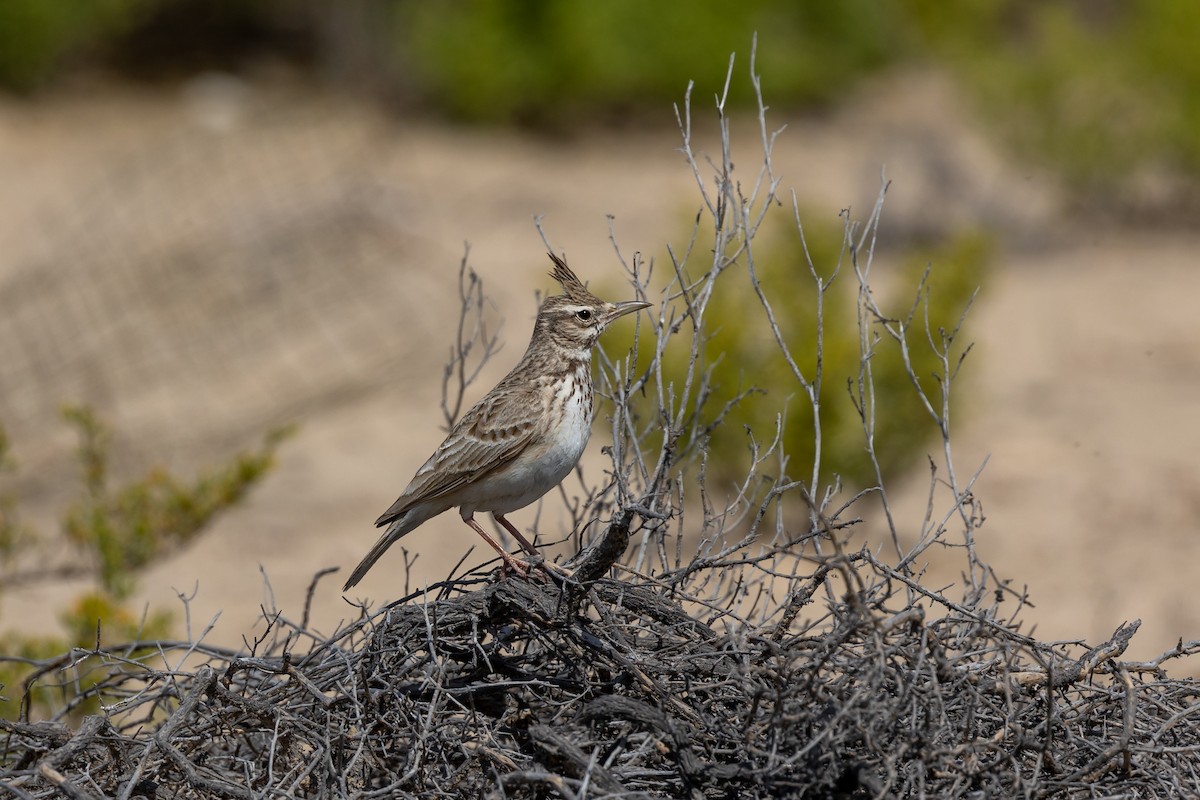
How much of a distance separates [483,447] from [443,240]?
9.57 meters

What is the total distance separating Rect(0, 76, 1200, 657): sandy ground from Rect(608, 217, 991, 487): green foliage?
0.85 meters

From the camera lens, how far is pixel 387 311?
1248 centimetres

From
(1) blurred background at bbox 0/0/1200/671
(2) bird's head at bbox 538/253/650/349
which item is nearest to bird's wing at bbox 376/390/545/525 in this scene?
(2) bird's head at bbox 538/253/650/349

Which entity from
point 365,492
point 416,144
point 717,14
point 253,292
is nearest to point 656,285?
point 365,492

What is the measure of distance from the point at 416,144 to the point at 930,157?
6.02m

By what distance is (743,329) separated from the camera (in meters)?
8.30

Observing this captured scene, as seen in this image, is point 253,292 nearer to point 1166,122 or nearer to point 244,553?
point 244,553

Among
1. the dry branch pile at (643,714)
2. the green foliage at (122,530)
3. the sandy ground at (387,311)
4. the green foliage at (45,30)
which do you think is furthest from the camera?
the green foliage at (45,30)

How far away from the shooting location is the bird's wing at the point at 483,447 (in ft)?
15.5

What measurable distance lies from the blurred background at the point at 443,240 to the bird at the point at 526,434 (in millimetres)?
335

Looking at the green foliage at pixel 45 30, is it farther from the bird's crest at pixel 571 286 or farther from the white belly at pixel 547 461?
the white belly at pixel 547 461

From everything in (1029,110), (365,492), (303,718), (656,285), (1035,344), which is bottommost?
(303,718)

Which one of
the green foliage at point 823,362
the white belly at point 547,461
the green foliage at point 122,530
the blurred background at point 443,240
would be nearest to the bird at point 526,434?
the white belly at point 547,461

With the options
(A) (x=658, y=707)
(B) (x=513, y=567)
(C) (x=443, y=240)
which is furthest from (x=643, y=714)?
(C) (x=443, y=240)
